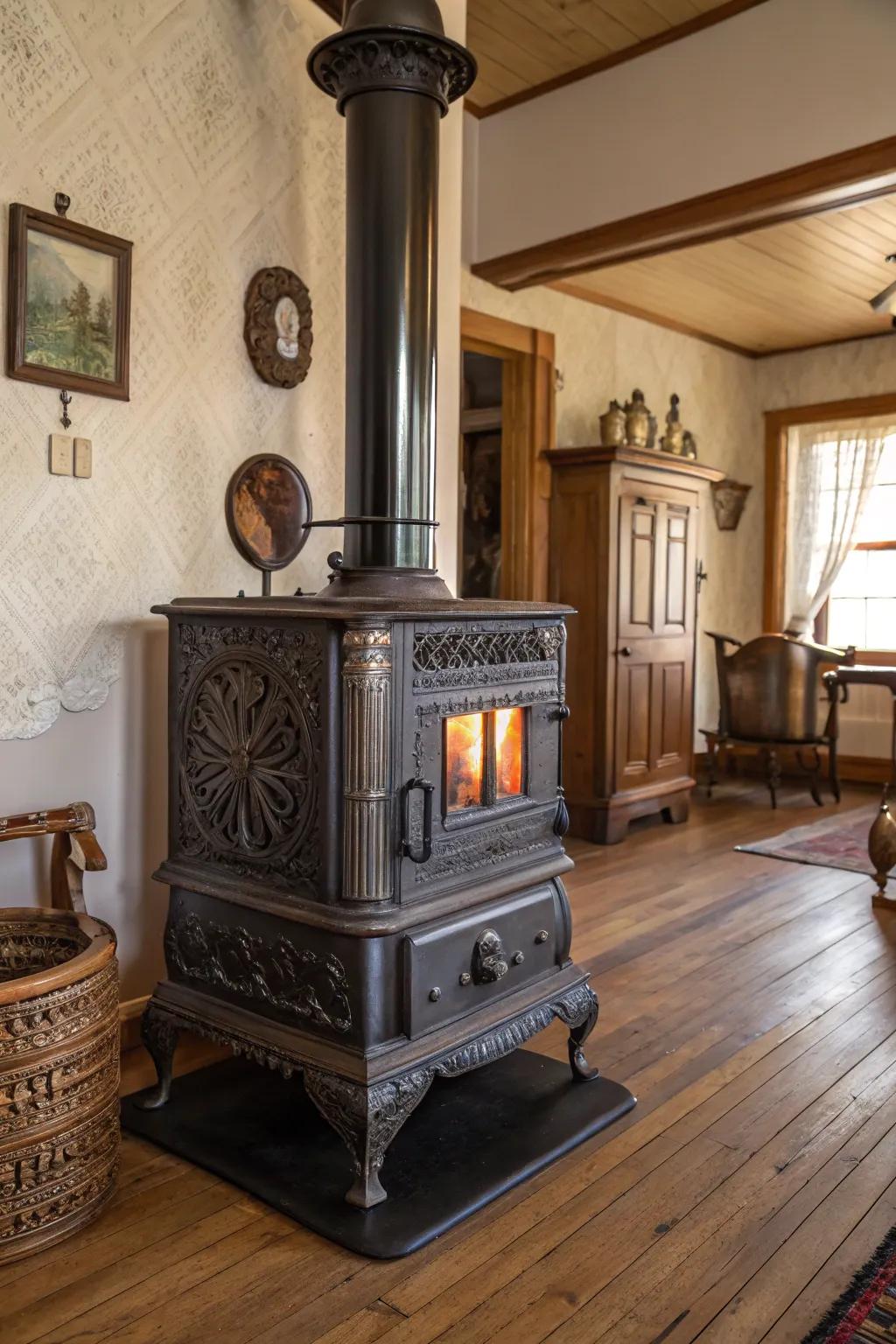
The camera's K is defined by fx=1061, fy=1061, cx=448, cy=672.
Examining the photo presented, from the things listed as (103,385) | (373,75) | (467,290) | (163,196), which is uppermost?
(467,290)

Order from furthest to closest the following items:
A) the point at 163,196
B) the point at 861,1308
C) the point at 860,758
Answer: the point at 860,758, the point at 163,196, the point at 861,1308

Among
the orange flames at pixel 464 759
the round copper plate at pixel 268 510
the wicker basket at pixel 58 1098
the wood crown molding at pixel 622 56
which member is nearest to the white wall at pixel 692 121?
the wood crown molding at pixel 622 56

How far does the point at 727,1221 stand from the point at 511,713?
3.24 feet

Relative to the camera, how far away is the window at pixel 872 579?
6.38 m

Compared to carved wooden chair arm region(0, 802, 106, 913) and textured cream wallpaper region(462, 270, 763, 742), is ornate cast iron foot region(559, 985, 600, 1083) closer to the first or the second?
carved wooden chair arm region(0, 802, 106, 913)

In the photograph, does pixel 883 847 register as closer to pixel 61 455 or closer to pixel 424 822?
pixel 424 822

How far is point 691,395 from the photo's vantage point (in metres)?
6.23

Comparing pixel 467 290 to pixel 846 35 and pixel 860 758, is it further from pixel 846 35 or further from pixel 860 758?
pixel 860 758

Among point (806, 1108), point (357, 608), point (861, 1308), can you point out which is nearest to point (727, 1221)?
point (861, 1308)

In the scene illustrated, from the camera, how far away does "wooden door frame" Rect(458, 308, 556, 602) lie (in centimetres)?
491

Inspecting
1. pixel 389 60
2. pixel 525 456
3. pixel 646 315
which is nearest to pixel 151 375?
pixel 389 60

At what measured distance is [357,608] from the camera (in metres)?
1.79

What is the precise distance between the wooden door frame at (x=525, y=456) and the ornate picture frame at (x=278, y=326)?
89.0 inches

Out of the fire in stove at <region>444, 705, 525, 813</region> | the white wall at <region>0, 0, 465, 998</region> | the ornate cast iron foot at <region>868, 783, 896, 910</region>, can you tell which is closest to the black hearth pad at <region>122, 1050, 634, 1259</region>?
the white wall at <region>0, 0, 465, 998</region>
